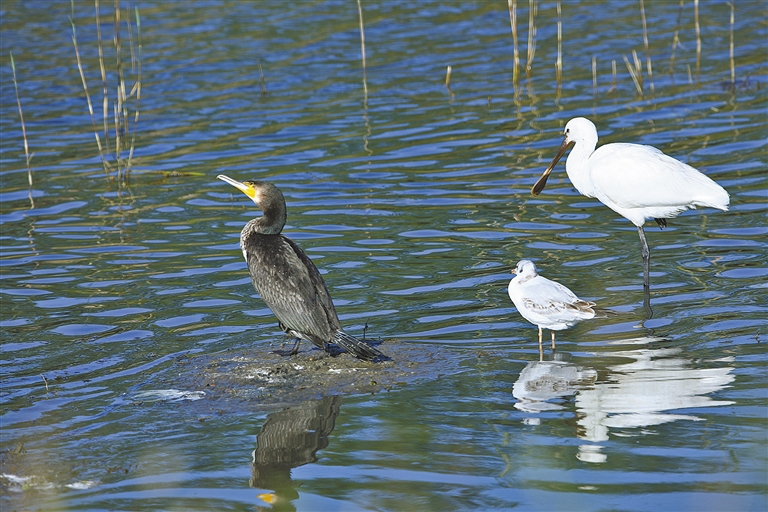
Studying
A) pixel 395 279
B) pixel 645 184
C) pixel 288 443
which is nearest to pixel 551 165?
pixel 645 184

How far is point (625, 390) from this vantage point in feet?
22.2

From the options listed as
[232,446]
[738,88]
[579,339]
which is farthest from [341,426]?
[738,88]

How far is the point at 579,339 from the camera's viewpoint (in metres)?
8.13

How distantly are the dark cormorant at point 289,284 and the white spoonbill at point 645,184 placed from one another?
10.1 feet

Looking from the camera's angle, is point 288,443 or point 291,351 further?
point 291,351

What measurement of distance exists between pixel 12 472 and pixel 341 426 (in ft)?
6.27

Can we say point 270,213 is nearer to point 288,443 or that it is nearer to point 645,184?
point 288,443

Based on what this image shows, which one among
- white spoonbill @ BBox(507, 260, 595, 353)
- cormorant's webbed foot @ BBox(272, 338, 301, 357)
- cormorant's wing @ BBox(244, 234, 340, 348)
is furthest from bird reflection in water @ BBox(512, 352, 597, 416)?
cormorant's webbed foot @ BBox(272, 338, 301, 357)

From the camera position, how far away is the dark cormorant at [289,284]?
7398 mm

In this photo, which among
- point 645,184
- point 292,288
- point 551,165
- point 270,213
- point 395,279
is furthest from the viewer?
point 551,165

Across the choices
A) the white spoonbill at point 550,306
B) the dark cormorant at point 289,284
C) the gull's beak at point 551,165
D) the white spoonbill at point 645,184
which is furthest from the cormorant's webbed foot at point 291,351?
the gull's beak at point 551,165

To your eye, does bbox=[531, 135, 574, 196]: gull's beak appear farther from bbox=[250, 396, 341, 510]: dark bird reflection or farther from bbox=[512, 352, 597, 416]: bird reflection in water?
bbox=[250, 396, 341, 510]: dark bird reflection

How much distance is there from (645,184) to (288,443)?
4.52 metres

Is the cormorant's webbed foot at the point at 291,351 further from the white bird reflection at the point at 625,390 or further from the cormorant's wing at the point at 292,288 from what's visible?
the white bird reflection at the point at 625,390
